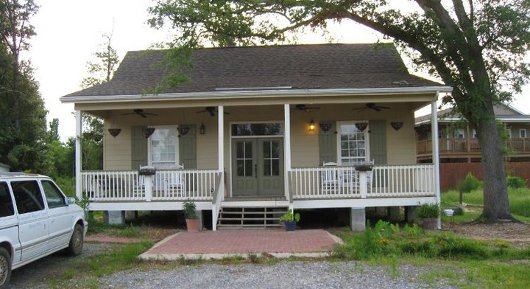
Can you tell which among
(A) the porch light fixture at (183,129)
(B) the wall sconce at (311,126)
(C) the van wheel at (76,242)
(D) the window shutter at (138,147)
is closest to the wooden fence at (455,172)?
(B) the wall sconce at (311,126)

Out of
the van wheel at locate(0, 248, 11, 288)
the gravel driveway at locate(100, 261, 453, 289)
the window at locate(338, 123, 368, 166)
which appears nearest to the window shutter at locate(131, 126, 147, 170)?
the window at locate(338, 123, 368, 166)

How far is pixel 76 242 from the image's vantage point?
9477mm

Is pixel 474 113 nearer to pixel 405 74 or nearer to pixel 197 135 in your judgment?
pixel 405 74

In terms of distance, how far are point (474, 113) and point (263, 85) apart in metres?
5.87

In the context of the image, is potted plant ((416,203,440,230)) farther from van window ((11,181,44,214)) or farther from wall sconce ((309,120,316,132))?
van window ((11,181,44,214))

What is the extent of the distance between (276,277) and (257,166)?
834cm

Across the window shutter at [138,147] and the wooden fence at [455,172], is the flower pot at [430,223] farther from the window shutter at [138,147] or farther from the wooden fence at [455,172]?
the wooden fence at [455,172]

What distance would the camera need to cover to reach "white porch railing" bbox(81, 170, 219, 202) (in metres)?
13.7

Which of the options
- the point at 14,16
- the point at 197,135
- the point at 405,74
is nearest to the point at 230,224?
the point at 197,135

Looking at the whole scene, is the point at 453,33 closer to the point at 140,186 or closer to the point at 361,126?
the point at 361,126

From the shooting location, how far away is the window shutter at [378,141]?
15.5 m

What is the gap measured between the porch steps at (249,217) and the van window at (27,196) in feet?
19.3

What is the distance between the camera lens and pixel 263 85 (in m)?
14.4

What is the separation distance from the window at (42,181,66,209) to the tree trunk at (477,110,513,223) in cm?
1113
